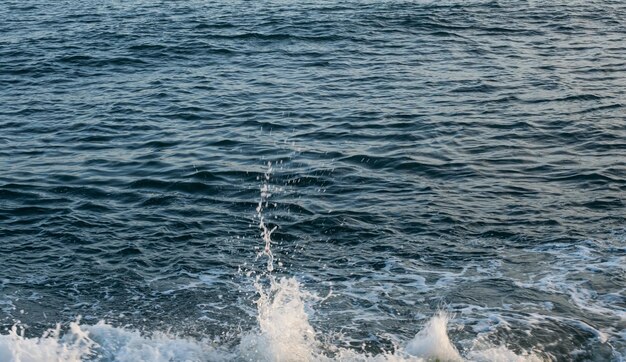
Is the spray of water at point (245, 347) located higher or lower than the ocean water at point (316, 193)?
higher

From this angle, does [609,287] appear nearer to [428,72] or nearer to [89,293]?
[89,293]

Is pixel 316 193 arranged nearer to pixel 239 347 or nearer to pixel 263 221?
pixel 263 221

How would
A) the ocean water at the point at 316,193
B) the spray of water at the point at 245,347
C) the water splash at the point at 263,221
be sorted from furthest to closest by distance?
the water splash at the point at 263,221
the ocean water at the point at 316,193
the spray of water at the point at 245,347

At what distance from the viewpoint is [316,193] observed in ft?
51.0

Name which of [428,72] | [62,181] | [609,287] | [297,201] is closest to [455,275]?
[609,287]

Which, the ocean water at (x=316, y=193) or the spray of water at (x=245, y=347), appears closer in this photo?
the spray of water at (x=245, y=347)

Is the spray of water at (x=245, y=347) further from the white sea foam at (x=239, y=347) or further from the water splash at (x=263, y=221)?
the water splash at (x=263, y=221)

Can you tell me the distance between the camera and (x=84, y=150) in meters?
18.1

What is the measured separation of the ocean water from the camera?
11.1 metres

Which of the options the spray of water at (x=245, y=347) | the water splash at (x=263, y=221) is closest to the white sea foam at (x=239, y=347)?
the spray of water at (x=245, y=347)

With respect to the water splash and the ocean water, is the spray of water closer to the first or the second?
the ocean water

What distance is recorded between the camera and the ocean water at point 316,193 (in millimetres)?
11102

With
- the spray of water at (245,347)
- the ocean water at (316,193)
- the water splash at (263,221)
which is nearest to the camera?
the spray of water at (245,347)

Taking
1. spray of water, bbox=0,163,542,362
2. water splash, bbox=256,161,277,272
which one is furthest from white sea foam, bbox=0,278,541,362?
water splash, bbox=256,161,277,272
